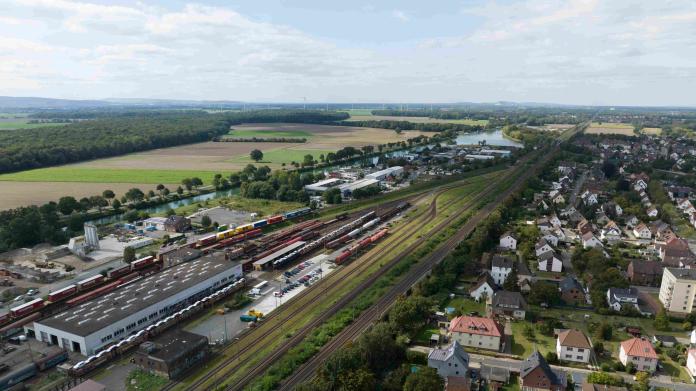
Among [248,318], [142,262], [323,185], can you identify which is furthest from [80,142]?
[248,318]

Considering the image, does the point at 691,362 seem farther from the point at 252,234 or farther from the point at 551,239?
the point at 252,234

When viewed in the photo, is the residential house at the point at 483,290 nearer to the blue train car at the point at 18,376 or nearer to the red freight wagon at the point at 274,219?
the red freight wagon at the point at 274,219

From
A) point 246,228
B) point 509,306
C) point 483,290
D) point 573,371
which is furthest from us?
point 246,228

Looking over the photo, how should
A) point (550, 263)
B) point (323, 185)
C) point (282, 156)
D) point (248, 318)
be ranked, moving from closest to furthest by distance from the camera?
point (248, 318) < point (550, 263) < point (323, 185) < point (282, 156)

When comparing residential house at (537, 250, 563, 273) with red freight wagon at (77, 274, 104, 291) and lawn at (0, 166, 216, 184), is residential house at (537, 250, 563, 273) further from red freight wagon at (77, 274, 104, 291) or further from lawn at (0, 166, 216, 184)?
lawn at (0, 166, 216, 184)

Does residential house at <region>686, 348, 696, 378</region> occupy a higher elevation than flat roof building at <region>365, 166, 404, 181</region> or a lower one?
lower

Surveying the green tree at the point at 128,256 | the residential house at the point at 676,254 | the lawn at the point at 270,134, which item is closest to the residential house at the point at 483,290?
the residential house at the point at 676,254

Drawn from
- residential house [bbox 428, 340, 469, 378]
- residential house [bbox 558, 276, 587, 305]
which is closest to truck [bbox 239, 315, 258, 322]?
residential house [bbox 428, 340, 469, 378]

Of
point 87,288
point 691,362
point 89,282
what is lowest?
point 87,288
